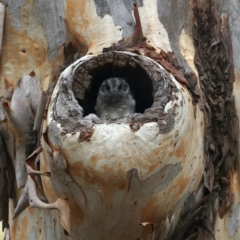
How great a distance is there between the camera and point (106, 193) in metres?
1.65

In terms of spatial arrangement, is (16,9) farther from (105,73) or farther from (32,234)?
(32,234)

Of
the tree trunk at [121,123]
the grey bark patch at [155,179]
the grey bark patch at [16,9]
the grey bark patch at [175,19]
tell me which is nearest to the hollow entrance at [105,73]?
the tree trunk at [121,123]

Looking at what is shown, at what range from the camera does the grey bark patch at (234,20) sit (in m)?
2.05

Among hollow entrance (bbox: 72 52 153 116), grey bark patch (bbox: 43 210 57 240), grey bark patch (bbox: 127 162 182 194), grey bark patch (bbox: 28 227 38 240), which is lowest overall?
grey bark patch (bbox: 28 227 38 240)

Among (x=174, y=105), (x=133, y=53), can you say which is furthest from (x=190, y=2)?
(x=174, y=105)

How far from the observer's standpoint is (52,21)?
2117mm

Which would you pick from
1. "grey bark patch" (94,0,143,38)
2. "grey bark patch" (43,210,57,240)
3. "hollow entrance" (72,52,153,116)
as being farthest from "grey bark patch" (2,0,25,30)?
"grey bark patch" (43,210,57,240)

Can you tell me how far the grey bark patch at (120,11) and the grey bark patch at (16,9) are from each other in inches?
11.2

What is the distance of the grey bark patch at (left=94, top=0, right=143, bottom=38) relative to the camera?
198 centimetres

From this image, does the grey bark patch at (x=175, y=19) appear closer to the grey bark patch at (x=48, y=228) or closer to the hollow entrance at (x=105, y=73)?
the hollow entrance at (x=105, y=73)

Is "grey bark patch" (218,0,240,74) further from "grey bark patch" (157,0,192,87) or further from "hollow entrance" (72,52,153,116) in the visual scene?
"hollow entrance" (72,52,153,116)

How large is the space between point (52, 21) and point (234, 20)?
62 centimetres

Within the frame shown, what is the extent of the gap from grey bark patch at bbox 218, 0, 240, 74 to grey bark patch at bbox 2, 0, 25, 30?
0.70 m

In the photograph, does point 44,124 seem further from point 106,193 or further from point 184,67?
point 184,67
